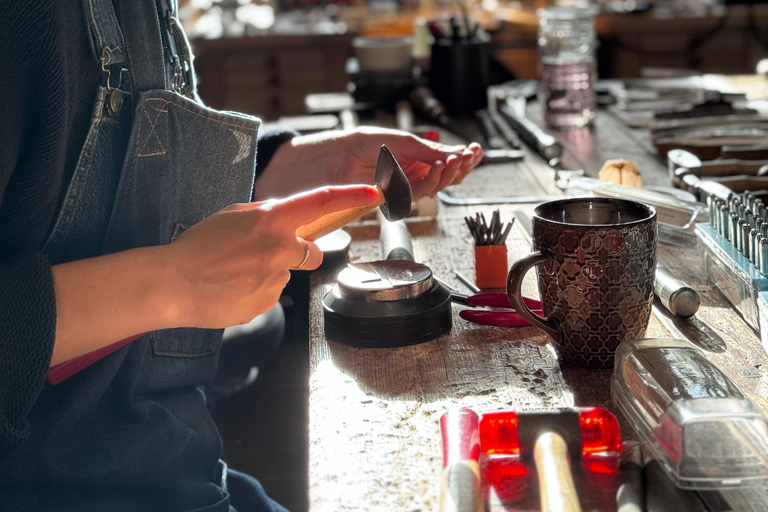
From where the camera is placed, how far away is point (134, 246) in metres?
0.89

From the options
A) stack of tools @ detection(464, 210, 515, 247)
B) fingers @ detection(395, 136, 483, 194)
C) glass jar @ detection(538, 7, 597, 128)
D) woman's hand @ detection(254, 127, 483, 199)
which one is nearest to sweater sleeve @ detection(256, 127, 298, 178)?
woman's hand @ detection(254, 127, 483, 199)

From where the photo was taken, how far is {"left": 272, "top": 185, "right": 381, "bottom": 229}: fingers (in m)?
0.80

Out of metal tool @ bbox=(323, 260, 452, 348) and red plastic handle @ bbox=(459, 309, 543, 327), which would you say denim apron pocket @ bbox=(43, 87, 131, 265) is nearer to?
metal tool @ bbox=(323, 260, 452, 348)

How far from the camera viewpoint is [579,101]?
2.07 meters

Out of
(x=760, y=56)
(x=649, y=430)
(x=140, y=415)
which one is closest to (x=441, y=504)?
(x=649, y=430)

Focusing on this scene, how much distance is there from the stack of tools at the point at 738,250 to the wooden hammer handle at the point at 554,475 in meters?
0.34

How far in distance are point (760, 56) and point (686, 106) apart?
318 cm

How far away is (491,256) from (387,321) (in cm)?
22

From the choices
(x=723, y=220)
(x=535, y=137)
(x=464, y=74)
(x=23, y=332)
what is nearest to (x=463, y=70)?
(x=464, y=74)

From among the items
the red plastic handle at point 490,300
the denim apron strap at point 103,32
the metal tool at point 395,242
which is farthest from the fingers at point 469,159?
the denim apron strap at point 103,32

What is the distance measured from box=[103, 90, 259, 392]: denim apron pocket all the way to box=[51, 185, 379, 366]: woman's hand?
109 mm

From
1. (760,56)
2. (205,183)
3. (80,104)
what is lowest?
(760,56)

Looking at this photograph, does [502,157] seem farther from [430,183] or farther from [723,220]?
[723,220]

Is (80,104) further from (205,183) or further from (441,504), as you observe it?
(441,504)
